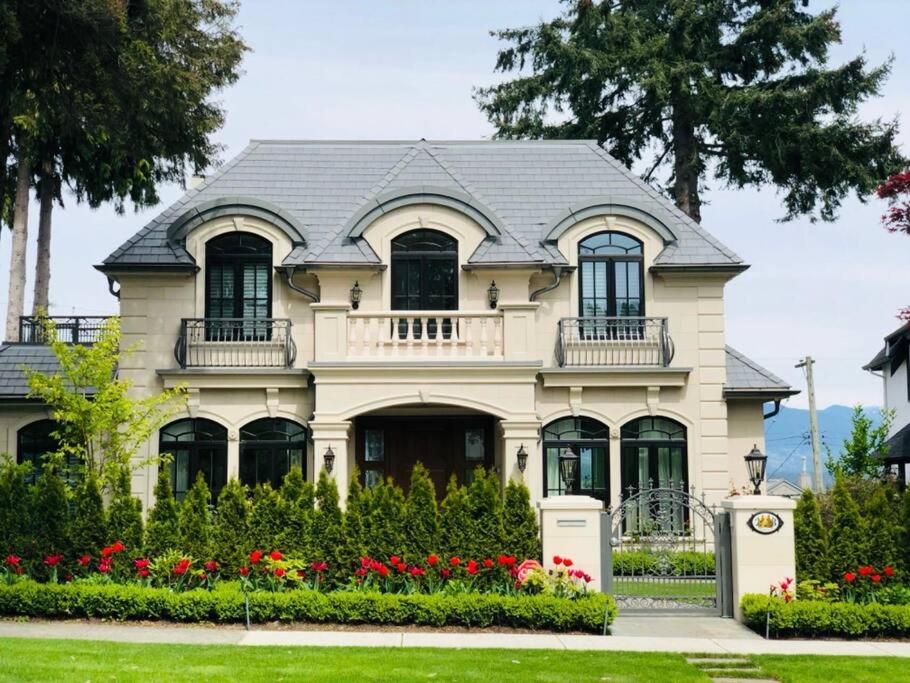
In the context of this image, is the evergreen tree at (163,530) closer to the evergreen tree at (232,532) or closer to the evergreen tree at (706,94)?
the evergreen tree at (232,532)

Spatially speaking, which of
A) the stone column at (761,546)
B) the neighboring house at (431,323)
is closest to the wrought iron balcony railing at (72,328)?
the neighboring house at (431,323)

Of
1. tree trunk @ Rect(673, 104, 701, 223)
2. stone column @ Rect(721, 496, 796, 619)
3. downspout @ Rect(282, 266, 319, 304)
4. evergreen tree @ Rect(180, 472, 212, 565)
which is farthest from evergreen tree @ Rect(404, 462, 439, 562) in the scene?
tree trunk @ Rect(673, 104, 701, 223)

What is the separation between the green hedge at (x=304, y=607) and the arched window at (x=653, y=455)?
803 cm

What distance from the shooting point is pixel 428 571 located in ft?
49.6

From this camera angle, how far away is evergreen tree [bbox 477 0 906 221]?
32.8 m

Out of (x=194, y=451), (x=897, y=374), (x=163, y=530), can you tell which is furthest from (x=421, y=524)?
(x=897, y=374)

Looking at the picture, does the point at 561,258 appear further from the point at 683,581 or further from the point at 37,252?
the point at 37,252

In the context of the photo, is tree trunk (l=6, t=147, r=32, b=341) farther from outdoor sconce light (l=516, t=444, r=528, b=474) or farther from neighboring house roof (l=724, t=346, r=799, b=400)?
neighboring house roof (l=724, t=346, r=799, b=400)

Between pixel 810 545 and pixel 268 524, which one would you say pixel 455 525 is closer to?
pixel 268 524

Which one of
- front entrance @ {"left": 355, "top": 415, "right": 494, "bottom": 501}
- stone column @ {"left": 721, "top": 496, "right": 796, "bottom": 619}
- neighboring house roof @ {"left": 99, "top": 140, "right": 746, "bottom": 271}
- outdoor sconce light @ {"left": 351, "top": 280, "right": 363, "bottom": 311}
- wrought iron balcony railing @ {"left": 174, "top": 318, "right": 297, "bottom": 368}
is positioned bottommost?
stone column @ {"left": 721, "top": 496, "right": 796, "bottom": 619}

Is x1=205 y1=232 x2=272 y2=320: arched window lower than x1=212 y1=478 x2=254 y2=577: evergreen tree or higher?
higher

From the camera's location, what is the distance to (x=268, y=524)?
50.6ft

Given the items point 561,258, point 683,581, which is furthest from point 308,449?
point 683,581

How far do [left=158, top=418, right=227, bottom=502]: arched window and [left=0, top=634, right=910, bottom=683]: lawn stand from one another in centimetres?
948
